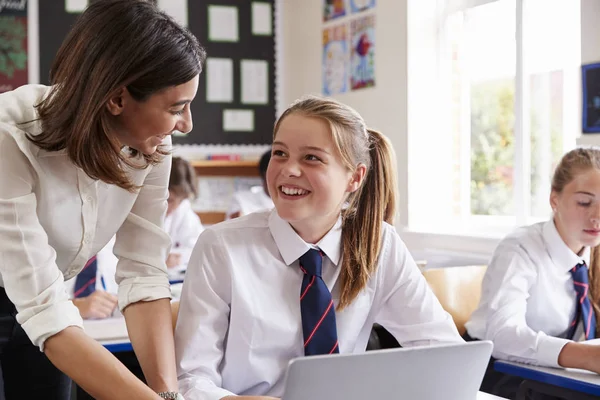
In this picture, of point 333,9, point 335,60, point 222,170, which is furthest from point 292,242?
point 222,170

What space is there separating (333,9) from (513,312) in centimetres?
304

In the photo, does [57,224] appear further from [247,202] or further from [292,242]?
[247,202]

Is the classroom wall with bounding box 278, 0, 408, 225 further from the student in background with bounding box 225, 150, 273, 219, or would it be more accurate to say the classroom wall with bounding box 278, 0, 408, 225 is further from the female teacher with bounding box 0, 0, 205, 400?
the female teacher with bounding box 0, 0, 205, 400

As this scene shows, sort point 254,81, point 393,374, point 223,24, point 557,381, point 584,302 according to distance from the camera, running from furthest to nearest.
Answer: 1. point 254,81
2. point 223,24
3. point 584,302
4. point 557,381
5. point 393,374

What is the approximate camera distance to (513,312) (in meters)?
2.07

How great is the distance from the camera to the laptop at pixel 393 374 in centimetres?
98

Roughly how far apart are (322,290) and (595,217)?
1.04 metres

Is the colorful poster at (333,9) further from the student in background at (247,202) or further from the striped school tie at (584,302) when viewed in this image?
the striped school tie at (584,302)

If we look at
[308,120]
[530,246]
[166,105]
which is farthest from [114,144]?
[530,246]

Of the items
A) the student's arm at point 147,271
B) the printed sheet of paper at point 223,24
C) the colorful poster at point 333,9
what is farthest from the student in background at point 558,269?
the printed sheet of paper at point 223,24

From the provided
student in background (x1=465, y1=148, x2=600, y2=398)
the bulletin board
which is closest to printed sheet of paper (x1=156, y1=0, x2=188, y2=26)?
the bulletin board

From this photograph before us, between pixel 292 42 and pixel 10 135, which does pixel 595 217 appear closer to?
pixel 10 135

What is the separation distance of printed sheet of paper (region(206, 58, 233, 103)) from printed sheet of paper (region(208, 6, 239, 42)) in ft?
0.50

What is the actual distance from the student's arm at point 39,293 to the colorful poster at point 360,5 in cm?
340
